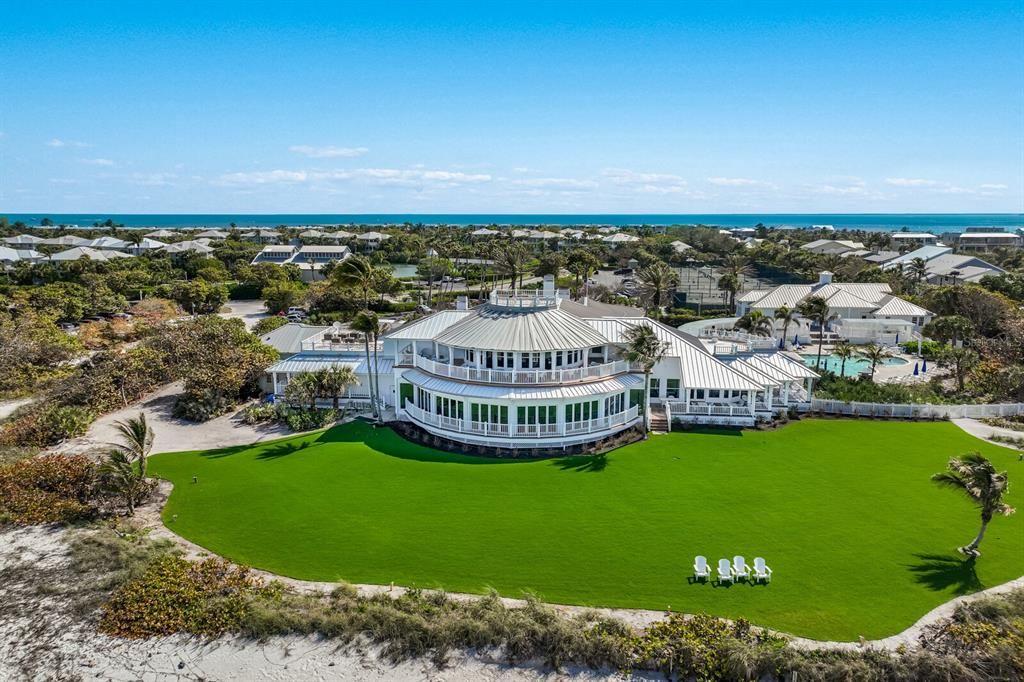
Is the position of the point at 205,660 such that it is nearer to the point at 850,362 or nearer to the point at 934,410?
the point at 934,410

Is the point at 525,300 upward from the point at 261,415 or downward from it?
upward

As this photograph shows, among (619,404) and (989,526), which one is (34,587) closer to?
(619,404)

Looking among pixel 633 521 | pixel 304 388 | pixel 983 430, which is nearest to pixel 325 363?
pixel 304 388

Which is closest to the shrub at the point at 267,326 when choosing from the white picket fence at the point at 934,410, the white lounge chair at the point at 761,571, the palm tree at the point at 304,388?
the palm tree at the point at 304,388

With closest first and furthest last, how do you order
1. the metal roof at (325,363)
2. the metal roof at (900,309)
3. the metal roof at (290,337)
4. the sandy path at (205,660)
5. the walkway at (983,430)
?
the sandy path at (205,660), the walkway at (983,430), the metal roof at (325,363), the metal roof at (290,337), the metal roof at (900,309)

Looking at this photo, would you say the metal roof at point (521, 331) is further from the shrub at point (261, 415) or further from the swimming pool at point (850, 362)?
the swimming pool at point (850, 362)

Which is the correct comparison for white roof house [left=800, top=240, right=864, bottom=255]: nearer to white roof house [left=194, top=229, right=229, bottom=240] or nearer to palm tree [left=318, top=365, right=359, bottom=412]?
palm tree [left=318, top=365, right=359, bottom=412]

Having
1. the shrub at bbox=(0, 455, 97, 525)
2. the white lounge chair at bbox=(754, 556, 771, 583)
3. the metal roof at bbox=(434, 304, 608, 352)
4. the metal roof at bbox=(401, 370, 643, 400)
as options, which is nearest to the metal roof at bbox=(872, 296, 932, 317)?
the metal roof at bbox=(401, 370, 643, 400)
